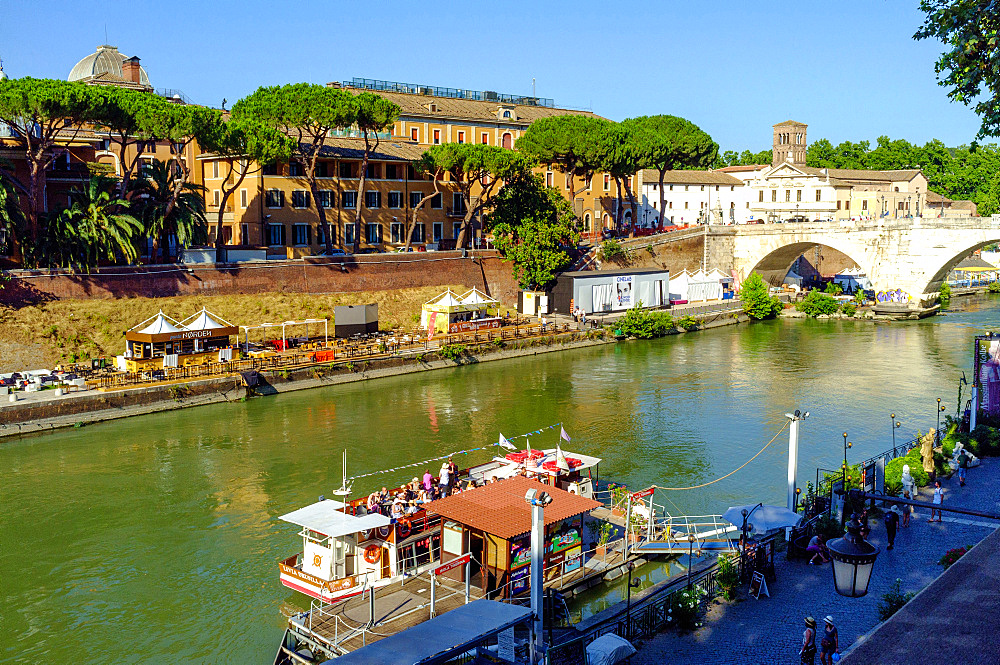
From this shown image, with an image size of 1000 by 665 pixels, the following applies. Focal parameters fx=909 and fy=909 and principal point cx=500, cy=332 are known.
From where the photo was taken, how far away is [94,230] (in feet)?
136

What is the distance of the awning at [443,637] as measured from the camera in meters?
11.9

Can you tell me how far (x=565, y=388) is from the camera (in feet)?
135

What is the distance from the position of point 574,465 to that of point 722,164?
428 ft

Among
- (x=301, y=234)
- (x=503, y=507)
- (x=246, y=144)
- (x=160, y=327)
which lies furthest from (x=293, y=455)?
(x=301, y=234)

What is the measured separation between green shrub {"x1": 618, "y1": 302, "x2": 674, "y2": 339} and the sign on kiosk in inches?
1487

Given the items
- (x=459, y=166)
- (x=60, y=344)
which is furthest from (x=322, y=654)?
(x=459, y=166)

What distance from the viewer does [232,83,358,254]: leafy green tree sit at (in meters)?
50.0

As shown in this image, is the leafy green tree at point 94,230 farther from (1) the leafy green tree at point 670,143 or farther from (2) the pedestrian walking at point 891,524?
(1) the leafy green tree at point 670,143

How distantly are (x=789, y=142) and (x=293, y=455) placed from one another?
295 ft

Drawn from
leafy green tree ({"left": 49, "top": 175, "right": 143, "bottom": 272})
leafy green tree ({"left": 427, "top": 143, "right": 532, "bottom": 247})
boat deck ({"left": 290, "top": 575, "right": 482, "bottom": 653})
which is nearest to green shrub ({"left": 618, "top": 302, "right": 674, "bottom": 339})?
leafy green tree ({"left": 427, "top": 143, "right": 532, "bottom": 247})

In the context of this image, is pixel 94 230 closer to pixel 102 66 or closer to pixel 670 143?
pixel 102 66

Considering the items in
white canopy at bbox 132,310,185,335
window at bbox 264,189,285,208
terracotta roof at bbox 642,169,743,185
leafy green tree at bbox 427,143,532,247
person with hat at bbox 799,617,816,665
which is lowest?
person with hat at bbox 799,617,816,665

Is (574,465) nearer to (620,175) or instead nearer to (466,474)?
(466,474)

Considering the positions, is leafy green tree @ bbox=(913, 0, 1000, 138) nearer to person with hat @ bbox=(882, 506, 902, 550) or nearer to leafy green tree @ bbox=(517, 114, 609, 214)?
person with hat @ bbox=(882, 506, 902, 550)
